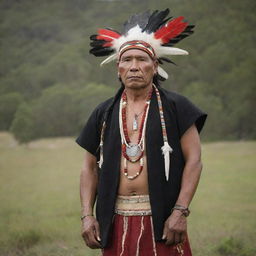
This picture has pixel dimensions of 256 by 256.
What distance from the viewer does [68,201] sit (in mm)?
8492

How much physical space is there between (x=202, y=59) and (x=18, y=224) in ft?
26.6

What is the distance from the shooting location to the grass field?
5363mm

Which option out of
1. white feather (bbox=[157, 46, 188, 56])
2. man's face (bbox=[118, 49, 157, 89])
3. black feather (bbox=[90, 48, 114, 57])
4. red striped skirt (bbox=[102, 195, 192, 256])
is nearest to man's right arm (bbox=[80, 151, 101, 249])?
red striped skirt (bbox=[102, 195, 192, 256])

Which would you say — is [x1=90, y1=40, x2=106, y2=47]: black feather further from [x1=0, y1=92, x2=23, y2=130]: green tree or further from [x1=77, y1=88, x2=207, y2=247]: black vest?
[x1=0, y1=92, x2=23, y2=130]: green tree

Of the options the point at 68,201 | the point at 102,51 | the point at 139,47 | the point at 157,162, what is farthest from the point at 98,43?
the point at 68,201

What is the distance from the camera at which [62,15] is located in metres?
13.0

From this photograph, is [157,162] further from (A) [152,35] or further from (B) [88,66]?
(B) [88,66]

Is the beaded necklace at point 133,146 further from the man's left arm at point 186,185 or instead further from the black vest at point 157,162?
the man's left arm at point 186,185

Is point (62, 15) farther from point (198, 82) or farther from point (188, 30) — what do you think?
point (188, 30)

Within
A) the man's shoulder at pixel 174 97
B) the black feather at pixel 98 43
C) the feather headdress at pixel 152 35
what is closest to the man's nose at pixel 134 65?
the feather headdress at pixel 152 35

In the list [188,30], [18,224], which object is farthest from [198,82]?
[188,30]

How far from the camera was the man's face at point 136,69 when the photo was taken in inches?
110

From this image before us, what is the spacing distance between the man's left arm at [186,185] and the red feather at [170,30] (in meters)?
0.60

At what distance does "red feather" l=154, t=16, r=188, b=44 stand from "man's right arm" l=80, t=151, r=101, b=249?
0.82m
